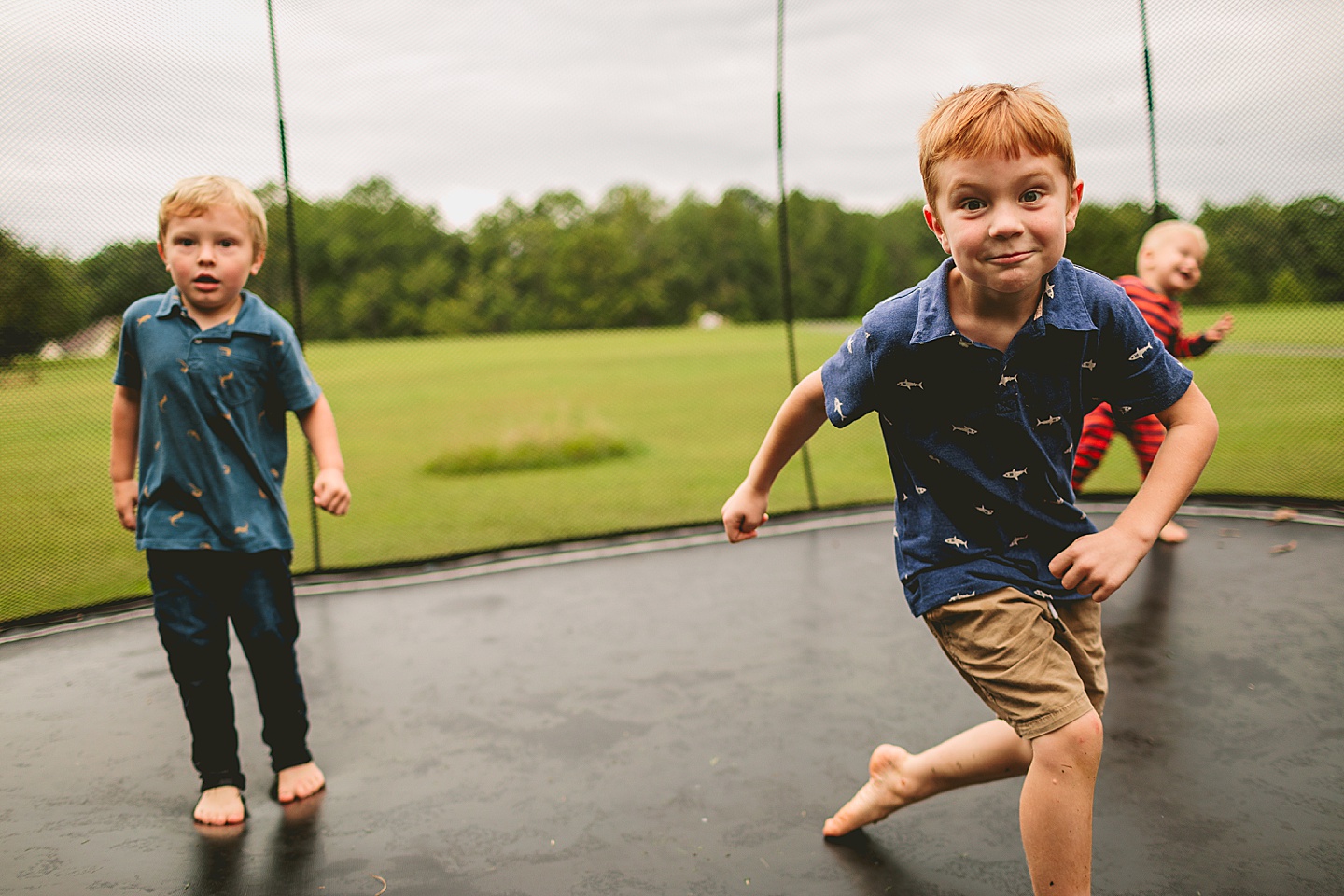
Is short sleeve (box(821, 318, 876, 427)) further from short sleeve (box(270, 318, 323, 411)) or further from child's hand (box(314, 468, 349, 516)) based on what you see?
short sleeve (box(270, 318, 323, 411))

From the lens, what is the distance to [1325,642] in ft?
7.32

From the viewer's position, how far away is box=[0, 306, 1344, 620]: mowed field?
3.14 metres

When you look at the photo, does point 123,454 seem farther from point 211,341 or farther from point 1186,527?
point 1186,527

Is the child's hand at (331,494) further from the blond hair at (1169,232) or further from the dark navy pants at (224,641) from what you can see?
the blond hair at (1169,232)

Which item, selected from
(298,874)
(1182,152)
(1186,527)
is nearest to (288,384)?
(298,874)

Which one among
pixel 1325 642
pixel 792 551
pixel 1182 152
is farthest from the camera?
pixel 1182 152

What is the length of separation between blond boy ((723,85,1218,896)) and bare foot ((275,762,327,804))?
1149 mm

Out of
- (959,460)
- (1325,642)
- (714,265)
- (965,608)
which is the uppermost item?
(714,265)

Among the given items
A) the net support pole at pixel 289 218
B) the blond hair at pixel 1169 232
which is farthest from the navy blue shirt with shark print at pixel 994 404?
the net support pole at pixel 289 218

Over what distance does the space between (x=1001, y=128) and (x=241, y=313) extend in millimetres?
1352

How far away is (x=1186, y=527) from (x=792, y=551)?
139 centimetres

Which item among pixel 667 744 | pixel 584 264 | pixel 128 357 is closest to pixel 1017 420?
pixel 667 744

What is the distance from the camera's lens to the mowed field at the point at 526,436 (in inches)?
124

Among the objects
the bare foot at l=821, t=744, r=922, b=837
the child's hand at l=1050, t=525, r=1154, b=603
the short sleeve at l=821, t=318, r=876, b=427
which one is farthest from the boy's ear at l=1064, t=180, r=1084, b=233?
the bare foot at l=821, t=744, r=922, b=837
